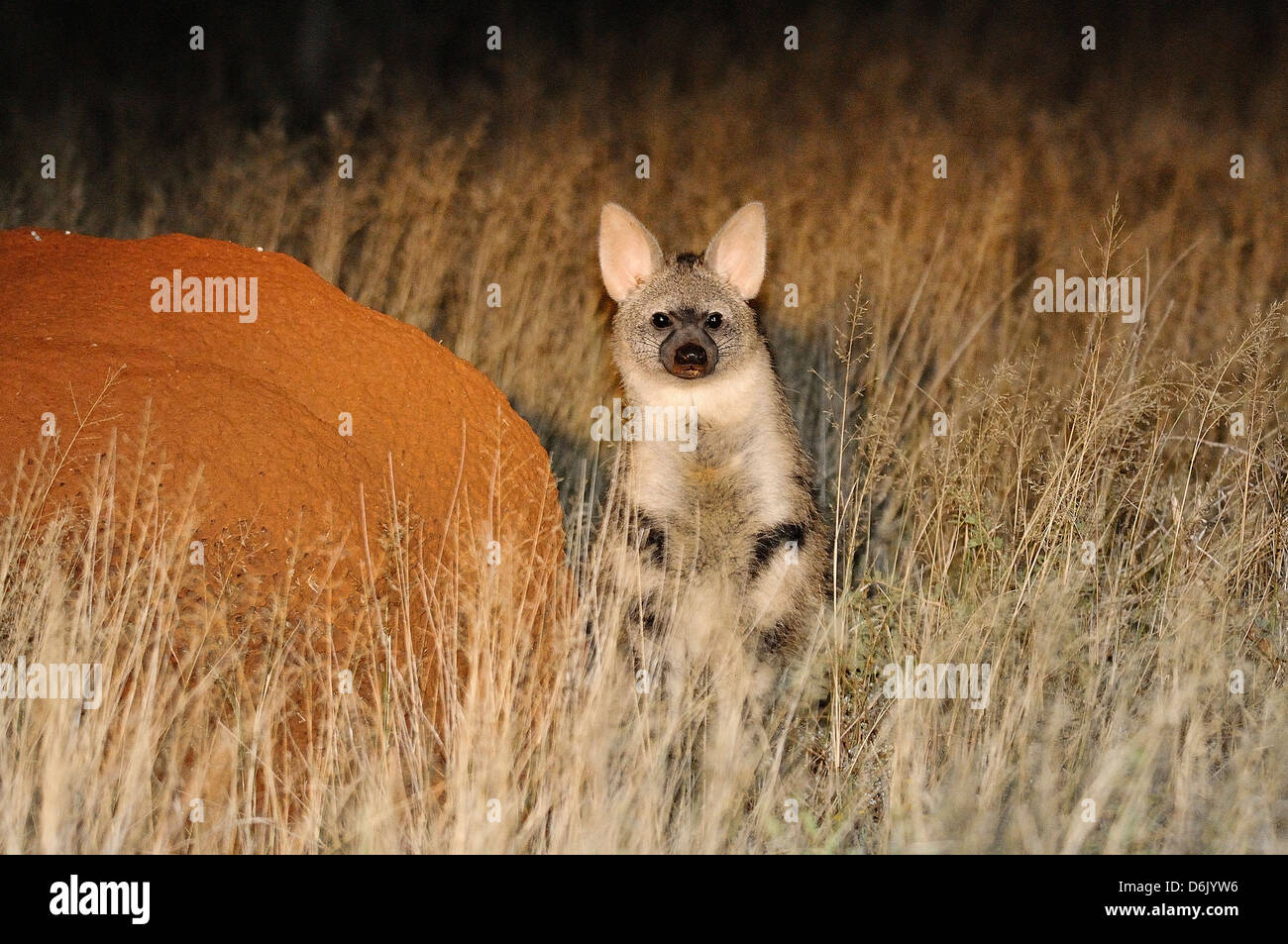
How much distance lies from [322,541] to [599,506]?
1.78m

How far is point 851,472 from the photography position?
543 centimetres

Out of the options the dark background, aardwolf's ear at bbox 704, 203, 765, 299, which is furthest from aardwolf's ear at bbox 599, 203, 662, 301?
the dark background

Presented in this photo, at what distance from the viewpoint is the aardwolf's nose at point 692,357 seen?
18.2 feet

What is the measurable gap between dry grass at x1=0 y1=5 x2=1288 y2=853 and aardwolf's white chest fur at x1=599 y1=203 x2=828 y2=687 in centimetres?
34

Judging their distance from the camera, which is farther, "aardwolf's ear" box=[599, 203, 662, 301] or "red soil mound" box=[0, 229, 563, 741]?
"aardwolf's ear" box=[599, 203, 662, 301]

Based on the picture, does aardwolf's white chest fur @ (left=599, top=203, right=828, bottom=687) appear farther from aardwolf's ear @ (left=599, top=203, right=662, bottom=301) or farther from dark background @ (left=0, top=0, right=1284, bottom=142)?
dark background @ (left=0, top=0, right=1284, bottom=142)

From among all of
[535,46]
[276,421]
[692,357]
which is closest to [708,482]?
[692,357]

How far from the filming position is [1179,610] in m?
4.93

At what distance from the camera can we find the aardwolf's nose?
5543mm

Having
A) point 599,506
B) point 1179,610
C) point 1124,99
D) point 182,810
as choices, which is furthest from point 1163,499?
point 1124,99

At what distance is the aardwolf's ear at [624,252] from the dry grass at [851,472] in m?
1.10

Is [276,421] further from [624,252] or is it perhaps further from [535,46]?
[535,46]

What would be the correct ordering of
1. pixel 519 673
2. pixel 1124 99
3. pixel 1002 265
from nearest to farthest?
pixel 519 673 → pixel 1002 265 → pixel 1124 99

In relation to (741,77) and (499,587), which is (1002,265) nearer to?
(741,77)
